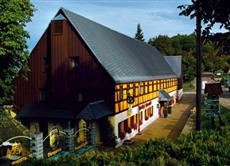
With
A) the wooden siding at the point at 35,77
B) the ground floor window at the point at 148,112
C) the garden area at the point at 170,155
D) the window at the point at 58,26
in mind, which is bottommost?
the ground floor window at the point at 148,112

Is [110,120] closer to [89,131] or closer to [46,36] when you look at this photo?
[89,131]

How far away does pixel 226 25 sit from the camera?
15.5m

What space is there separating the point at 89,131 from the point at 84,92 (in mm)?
3915

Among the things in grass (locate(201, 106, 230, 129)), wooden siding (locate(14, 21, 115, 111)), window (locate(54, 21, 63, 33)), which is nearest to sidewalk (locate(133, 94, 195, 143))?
grass (locate(201, 106, 230, 129))

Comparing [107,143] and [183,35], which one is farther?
[183,35]

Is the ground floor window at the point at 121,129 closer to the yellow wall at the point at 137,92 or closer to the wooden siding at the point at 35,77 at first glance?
A: the yellow wall at the point at 137,92

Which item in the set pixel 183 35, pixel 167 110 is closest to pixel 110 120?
pixel 167 110

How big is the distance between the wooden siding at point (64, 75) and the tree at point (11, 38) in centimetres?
511

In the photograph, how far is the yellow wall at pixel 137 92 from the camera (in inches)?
992

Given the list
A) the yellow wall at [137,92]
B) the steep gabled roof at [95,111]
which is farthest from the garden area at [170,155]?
the yellow wall at [137,92]

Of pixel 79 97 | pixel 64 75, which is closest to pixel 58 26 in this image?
pixel 64 75

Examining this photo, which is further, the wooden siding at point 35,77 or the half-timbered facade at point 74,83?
the wooden siding at point 35,77

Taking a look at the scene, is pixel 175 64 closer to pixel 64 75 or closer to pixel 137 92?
pixel 137 92

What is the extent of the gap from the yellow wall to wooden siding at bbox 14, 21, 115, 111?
43.1 inches
